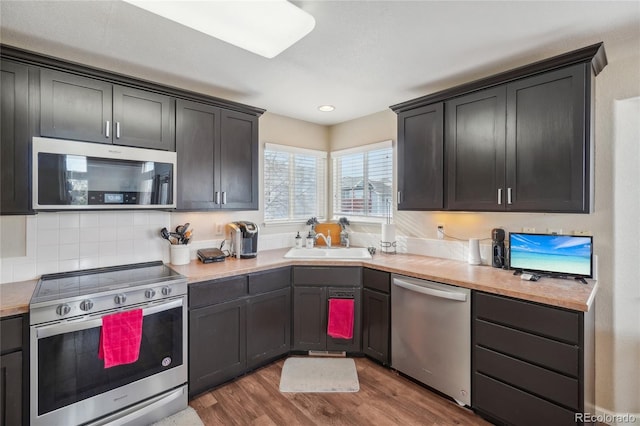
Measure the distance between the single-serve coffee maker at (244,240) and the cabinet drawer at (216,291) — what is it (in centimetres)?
42

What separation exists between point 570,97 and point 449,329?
5.72 feet

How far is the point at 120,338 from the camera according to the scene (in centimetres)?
189

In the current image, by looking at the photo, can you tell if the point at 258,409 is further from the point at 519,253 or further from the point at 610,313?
the point at 610,313

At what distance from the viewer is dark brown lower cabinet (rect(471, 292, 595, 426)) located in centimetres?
167

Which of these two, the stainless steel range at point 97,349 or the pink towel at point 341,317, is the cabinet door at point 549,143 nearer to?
the pink towel at point 341,317

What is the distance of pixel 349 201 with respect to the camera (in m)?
3.87

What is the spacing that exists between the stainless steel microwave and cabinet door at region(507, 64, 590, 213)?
2640mm

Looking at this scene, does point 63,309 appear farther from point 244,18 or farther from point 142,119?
point 244,18

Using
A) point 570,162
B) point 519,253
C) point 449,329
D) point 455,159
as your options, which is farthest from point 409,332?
point 570,162

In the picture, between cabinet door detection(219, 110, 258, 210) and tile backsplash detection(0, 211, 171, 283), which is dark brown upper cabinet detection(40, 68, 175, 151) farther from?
tile backsplash detection(0, 211, 171, 283)

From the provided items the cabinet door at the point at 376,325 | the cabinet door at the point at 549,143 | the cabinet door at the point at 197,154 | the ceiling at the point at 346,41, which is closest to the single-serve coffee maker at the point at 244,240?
the cabinet door at the point at 197,154

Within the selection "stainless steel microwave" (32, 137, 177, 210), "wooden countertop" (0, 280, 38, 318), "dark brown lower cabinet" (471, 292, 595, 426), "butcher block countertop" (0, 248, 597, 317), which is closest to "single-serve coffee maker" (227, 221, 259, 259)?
"butcher block countertop" (0, 248, 597, 317)

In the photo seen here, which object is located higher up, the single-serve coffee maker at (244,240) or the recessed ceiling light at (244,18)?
the recessed ceiling light at (244,18)

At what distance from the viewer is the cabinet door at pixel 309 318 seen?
9.27 ft
